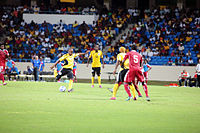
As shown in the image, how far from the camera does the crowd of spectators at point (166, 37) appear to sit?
38.2 meters

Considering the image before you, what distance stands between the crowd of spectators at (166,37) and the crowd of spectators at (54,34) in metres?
2.22

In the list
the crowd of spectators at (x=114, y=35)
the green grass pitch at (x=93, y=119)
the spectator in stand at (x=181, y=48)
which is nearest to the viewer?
the green grass pitch at (x=93, y=119)

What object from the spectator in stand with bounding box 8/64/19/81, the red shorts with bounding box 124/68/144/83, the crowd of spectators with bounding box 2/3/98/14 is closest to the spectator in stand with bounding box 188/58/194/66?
the crowd of spectators with bounding box 2/3/98/14

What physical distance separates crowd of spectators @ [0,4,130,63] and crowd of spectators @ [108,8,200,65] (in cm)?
222

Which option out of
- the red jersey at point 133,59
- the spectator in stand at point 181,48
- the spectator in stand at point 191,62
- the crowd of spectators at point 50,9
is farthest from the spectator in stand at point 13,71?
the red jersey at point 133,59

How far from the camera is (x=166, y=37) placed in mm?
40656

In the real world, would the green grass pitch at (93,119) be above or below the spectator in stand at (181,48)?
below

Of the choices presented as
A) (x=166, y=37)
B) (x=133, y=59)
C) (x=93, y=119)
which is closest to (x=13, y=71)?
(x=166, y=37)

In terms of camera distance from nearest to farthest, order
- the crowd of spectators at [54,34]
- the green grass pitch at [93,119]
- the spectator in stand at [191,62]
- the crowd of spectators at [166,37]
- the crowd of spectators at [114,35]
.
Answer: the green grass pitch at [93,119] < the spectator in stand at [191,62] < the crowd of spectators at [166,37] < the crowd of spectators at [114,35] < the crowd of spectators at [54,34]

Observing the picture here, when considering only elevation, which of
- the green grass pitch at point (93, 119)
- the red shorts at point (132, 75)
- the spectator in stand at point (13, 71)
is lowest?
the spectator in stand at point (13, 71)

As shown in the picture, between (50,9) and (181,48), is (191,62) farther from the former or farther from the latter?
(50,9)

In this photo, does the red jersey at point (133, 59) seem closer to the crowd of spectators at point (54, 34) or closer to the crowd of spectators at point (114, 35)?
the crowd of spectators at point (114, 35)

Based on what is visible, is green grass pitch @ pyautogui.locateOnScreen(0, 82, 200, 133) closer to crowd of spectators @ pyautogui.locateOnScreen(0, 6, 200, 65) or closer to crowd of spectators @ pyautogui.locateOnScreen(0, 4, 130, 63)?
crowd of spectators @ pyautogui.locateOnScreen(0, 6, 200, 65)

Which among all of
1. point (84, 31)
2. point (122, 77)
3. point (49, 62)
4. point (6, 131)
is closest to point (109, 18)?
point (84, 31)
